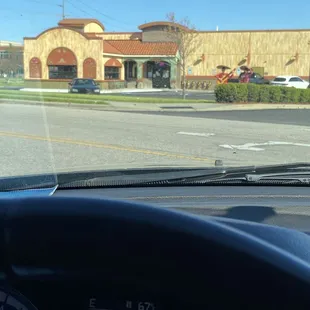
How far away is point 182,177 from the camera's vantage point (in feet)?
12.4

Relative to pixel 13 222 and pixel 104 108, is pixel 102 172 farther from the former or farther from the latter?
pixel 104 108

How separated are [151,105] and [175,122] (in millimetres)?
8063

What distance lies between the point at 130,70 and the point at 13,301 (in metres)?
54.7

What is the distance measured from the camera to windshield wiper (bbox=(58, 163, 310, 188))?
3.69m

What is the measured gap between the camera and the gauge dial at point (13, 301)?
1183 mm

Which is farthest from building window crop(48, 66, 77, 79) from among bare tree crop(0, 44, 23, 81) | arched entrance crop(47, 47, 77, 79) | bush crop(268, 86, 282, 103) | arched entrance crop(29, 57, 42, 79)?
bush crop(268, 86, 282, 103)

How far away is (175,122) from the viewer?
17.5 meters

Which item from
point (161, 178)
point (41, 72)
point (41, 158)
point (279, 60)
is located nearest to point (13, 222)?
point (161, 178)

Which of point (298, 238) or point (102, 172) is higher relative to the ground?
point (298, 238)

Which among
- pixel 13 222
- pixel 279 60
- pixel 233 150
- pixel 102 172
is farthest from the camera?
pixel 279 60

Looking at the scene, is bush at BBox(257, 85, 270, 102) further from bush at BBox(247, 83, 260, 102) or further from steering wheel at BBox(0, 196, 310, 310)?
steering wheel at BBox(0, 196, 310, 310)

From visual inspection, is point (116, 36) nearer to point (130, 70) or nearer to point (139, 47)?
point (130, 70)

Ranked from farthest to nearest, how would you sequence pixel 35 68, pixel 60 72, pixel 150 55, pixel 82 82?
pixel 150 55, pixel 60 72, pixel 35 68, pixel 82 82

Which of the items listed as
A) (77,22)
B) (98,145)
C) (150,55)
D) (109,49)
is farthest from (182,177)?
(77,22)
